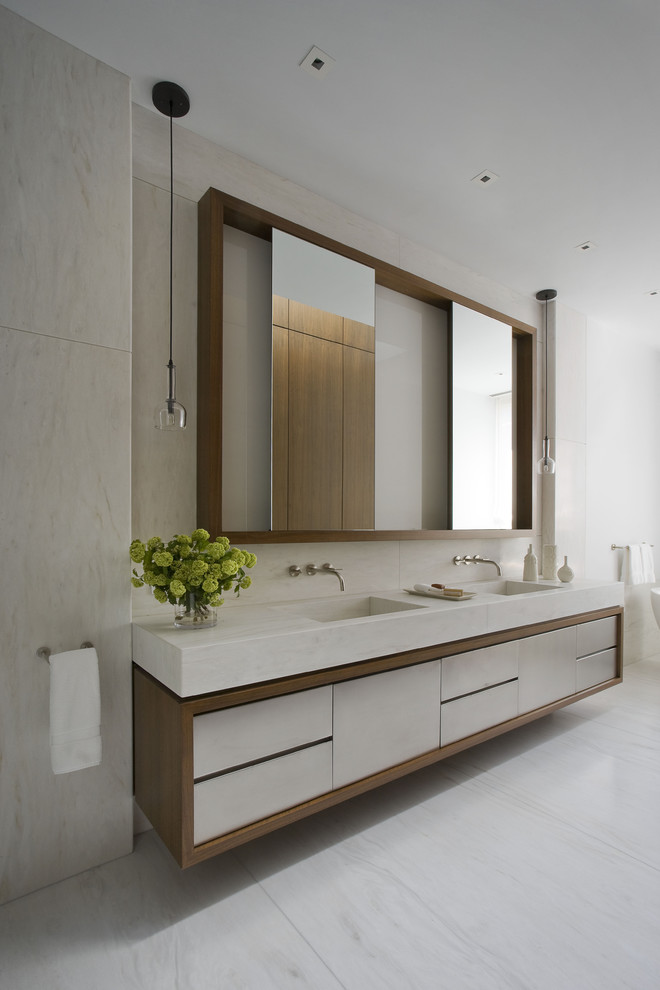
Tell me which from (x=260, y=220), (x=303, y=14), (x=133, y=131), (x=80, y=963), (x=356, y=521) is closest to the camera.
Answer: (x=80, y=963)

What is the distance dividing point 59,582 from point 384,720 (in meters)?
1.23

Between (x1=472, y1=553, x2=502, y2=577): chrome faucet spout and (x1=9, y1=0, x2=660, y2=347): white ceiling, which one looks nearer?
(x1=9, y1=0, x2=660, y2=347): white ceiling

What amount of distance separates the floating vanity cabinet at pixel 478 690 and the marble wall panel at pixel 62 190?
1.82 meters

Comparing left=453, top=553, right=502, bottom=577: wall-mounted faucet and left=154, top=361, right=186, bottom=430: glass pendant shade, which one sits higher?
left=154, top=361, right=186, bottom=430: glass pendant shade

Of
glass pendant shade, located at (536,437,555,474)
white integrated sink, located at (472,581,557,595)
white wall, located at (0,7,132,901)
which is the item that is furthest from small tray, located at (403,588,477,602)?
white wall, located at (0,7,132,901)

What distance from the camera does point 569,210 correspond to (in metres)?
2.71

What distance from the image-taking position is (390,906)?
1.59m

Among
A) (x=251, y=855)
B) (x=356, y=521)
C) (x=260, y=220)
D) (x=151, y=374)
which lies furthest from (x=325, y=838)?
(x=260, y=220)

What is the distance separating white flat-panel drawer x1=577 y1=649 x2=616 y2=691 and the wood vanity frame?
123 centimetres

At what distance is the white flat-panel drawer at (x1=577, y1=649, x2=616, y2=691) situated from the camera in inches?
116

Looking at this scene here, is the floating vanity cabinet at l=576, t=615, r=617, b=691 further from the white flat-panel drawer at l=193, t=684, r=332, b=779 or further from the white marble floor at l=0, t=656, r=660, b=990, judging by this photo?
the white flat-panel drawer at l=193, t=684, r=332, b=779

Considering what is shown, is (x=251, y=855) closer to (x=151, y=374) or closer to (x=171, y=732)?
(x=171, y=732)

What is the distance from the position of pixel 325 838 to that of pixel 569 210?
9.93 ft

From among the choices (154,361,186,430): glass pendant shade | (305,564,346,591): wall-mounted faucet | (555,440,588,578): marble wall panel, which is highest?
(154,361,186,430): glass pendant shade
